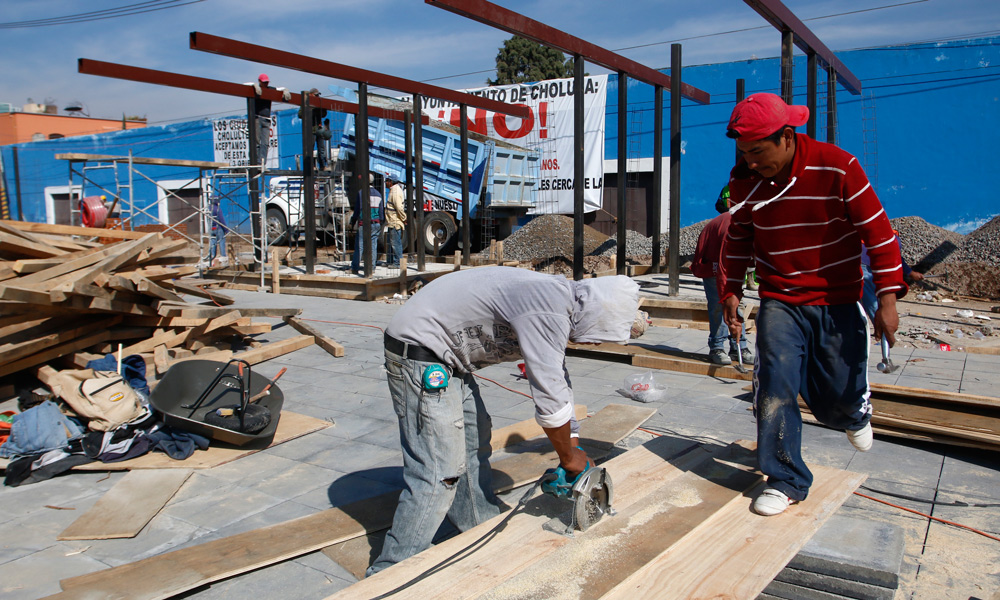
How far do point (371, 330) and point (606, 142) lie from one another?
1445 cm

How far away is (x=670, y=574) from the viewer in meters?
2.38

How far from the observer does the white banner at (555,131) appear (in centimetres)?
2053

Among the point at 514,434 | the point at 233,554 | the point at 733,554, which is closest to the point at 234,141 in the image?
the point at 514,434

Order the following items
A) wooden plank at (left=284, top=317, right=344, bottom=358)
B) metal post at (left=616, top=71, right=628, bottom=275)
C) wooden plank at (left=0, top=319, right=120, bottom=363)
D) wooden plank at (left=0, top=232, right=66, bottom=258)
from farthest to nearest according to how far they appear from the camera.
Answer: metal post at (left=616, top=71, right=628, bottom=275) → wooden plank at (left=284, top=317, right=344, bottom=358) → wooden plank at (left=0, top=232, right=66, bottom=258) → wooden plank at (left=0, top=319, right=120, bottom=363)

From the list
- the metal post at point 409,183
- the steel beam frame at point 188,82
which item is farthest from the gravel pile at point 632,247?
the steel beam frame at point 188,82

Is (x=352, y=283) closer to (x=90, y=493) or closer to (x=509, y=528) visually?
(x=90, y=493)

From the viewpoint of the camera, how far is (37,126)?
3900 cm

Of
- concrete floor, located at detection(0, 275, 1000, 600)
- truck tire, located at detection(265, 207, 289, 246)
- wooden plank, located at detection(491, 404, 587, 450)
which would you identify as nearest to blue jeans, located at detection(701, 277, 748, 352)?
concrete floor, located at detection(0, 275, 1000, 600)

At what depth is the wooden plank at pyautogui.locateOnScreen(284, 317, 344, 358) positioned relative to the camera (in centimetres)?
756

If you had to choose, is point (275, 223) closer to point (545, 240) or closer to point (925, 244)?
point (545, 240)

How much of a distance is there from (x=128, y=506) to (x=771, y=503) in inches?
131

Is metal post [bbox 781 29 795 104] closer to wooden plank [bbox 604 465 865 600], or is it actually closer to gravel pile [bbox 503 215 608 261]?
wooden plank [bbox 604 465 865 600]

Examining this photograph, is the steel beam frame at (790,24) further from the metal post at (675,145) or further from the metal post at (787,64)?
the metal post at (675,145)

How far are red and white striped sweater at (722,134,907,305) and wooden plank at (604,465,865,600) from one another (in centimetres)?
92
